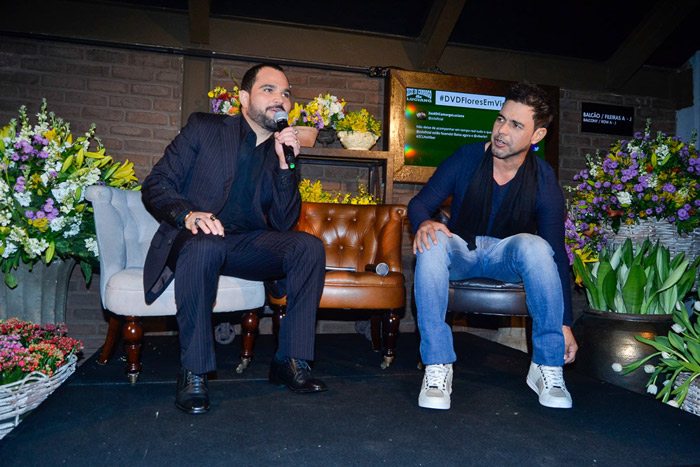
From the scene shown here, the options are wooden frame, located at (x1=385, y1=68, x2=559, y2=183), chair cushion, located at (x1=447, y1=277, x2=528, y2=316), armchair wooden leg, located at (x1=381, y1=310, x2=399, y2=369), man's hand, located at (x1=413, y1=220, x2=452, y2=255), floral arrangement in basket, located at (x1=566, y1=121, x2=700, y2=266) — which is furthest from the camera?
wooden frame, located at (x1=385, y1=68, x2=559, y2=183)

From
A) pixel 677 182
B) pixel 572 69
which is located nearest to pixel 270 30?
pixel 572 69

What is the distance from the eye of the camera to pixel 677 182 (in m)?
2.61

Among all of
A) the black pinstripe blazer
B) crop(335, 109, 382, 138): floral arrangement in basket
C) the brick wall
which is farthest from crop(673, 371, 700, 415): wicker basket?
crop(335, 109, 382, 138): floral arrangement in basket

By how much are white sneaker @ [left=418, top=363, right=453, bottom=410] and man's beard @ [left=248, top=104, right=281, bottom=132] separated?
4.07 ft

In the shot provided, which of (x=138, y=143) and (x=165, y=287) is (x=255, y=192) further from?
(x=138, y=143)

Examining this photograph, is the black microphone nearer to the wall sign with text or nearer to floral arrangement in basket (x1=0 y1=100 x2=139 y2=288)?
floral arrangement in basket (x1=0 y1=100 x2=139 y2=288)

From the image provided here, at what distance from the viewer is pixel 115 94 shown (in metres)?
3.44

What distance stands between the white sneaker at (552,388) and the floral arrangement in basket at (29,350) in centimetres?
183

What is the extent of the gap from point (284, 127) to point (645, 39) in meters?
3.26

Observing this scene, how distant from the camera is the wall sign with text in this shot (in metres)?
4.15

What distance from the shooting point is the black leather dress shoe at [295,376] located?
182 cm

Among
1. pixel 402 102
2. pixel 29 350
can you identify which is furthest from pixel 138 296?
pixel 402 102

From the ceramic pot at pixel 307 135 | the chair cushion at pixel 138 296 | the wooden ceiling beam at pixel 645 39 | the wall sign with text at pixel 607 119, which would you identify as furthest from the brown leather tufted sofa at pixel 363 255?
the wooden ceiling beam at pixel 645 39

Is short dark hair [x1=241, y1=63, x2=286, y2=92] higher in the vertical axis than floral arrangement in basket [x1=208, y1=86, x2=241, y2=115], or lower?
lower
